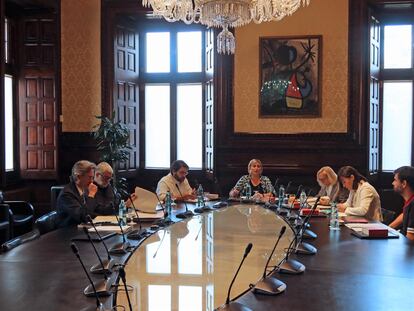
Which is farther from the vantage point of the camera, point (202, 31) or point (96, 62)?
point (202, 31)

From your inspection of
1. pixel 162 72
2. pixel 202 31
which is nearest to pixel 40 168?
pixel 162 72

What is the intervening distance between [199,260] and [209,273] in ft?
0.92

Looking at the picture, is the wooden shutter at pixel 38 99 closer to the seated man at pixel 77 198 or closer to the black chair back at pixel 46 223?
the seated man at pixel 77 198

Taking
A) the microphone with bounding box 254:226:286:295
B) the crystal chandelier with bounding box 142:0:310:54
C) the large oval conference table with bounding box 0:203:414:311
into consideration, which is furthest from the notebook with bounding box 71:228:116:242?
the crystal chandelier with bounding box 142:0:310:54

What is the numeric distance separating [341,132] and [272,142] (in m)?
0.96

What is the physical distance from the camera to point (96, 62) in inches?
302

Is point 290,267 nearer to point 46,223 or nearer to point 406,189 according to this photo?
point 406,189

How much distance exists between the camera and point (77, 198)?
4.10 m

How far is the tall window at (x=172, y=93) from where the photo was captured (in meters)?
8.30

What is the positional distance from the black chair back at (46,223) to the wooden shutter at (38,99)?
384 centimetres

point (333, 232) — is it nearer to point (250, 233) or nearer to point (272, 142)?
point (250, 233)

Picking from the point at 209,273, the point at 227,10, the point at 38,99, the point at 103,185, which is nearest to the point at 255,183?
the point at 103,185

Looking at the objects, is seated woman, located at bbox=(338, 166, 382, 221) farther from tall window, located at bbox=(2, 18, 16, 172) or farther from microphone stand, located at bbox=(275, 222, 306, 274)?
tall window, located at bbox=(2, 18, 16, 172)

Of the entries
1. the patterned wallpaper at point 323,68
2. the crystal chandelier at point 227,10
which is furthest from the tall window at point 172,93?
the crystal chandelier at point 227,10
